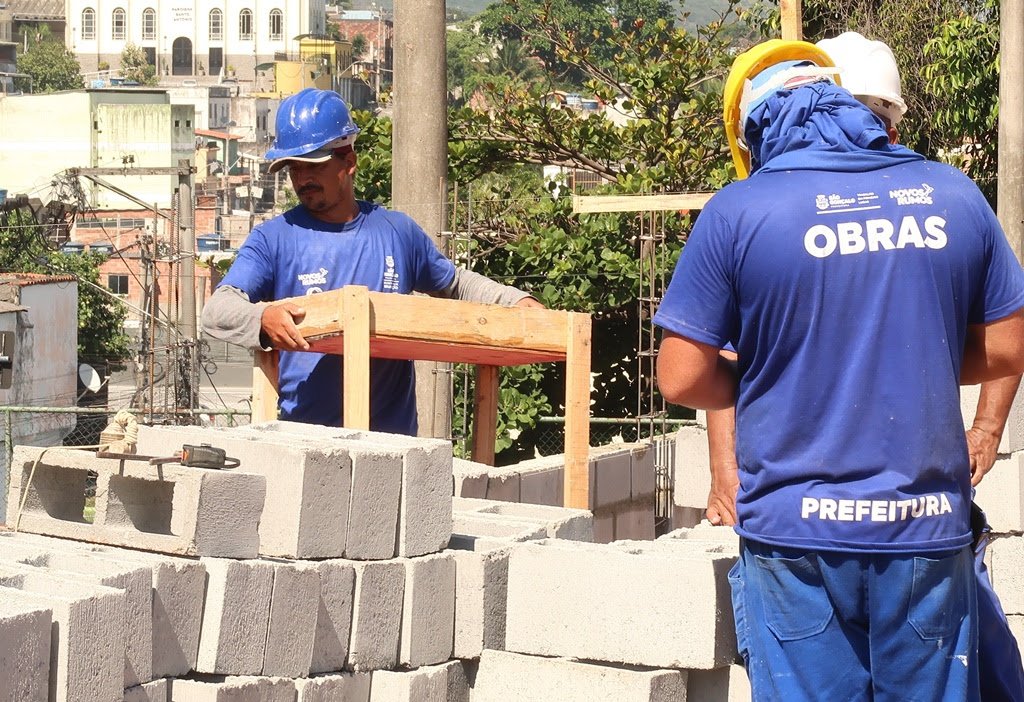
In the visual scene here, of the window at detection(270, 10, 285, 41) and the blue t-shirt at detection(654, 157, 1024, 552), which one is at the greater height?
the window at detection(270, 10, 285, 41)

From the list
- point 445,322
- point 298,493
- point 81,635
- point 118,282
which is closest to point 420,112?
point 445,322

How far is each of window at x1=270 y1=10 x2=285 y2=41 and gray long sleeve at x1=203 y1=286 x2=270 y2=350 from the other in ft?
→ 516

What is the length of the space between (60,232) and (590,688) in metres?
49.5

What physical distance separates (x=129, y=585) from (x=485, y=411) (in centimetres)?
297

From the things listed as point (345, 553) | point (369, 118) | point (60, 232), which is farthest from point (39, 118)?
point (345, 553)

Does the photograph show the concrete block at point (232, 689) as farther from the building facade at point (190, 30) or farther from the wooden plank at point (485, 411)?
the building facade at point (190, 30)

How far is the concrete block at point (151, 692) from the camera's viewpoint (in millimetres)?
3700

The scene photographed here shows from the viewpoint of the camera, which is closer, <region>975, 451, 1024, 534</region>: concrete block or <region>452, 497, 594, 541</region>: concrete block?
<region>452, 497, 594, 541</region>: concrete block

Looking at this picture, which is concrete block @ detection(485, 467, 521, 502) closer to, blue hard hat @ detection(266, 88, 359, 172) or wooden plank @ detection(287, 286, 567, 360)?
wooden plank @ detection(287, 286, 567, 360)

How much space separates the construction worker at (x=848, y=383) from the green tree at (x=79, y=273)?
4521 centimetres

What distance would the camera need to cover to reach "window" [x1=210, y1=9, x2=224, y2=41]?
16038 centimetres

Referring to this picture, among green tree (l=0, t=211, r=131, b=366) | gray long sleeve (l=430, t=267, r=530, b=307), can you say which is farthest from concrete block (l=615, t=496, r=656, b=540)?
green tree (l=0, t=211, r=131, b=366)

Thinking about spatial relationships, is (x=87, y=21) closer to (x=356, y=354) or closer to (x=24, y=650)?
(x=356, y=354)

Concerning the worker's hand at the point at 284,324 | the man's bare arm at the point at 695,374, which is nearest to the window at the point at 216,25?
the worker's hand at the point at 284,324
